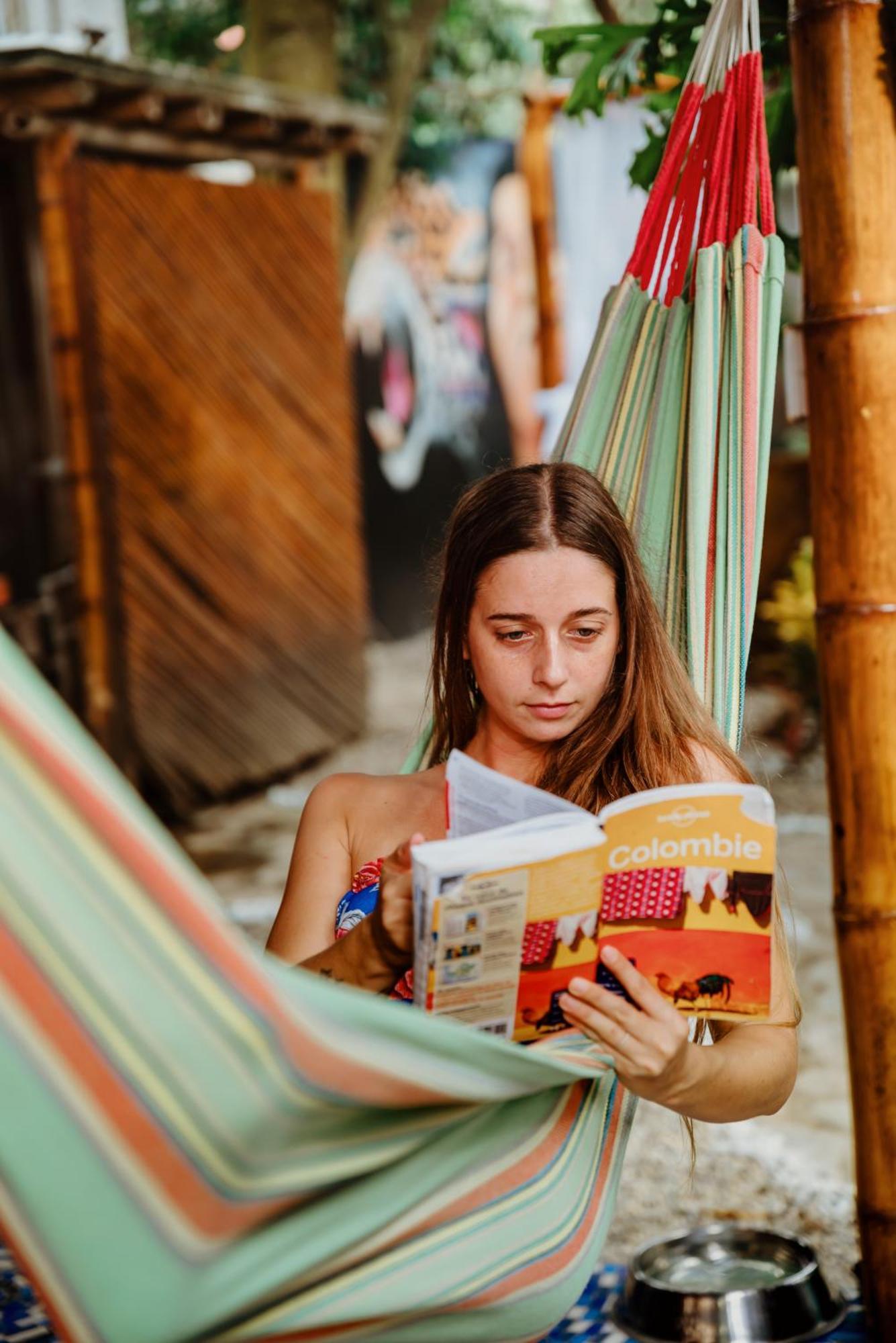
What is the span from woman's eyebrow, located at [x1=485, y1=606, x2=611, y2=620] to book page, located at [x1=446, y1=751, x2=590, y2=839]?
1.12ft

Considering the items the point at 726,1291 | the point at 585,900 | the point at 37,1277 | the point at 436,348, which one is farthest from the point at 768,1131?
the point at 436,348

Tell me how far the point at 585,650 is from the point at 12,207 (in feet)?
14.9

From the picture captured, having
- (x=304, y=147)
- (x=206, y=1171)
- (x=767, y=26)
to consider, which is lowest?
(x=206, y=1171)

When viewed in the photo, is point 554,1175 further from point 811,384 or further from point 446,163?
point 446,163

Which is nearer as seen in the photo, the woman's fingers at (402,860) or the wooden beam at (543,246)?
the woman's fingers at (402,860)

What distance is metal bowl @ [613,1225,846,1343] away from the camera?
2.07 metres

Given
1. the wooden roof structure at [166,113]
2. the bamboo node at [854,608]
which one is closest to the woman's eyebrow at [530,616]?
the bamboo node at [854,608]

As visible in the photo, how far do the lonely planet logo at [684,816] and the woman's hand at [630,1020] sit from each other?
0.12m

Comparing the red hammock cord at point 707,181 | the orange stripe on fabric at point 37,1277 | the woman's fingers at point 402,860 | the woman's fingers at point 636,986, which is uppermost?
the red hammock cord at point 707,181

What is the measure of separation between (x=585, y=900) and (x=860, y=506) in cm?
81

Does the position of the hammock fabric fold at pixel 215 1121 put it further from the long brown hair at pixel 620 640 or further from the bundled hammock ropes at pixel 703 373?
the bundled hammock ropes at pixel 703 373

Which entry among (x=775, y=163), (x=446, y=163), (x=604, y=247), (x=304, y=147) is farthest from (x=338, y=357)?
(x=775, y=163)

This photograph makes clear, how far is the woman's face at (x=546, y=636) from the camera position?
1.65 metres

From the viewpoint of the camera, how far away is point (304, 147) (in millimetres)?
6391
